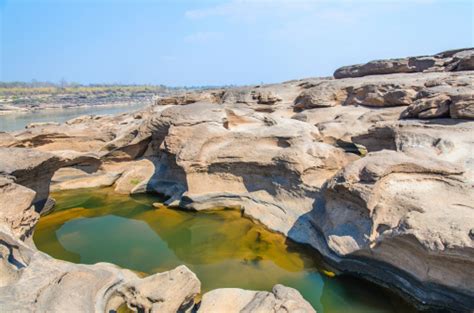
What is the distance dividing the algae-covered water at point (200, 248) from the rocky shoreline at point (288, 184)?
0.32m

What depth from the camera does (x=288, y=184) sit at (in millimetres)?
8242

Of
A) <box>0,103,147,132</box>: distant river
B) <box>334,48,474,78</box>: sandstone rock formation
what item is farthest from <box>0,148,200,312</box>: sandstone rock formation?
<box>0,103,147,132</box>: distant river

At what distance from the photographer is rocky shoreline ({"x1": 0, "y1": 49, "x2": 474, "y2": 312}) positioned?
4598 mm

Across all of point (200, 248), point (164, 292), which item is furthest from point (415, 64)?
point (164, 292)

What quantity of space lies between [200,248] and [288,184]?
2.48 meters

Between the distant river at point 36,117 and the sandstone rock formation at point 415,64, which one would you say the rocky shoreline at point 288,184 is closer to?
the sandstone rock formation at point 415,64

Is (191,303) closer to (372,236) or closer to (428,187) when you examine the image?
(372,236)

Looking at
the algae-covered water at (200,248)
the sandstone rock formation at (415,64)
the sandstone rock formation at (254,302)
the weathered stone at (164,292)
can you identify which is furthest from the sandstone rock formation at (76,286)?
the sandstone rock formation at (415,64)

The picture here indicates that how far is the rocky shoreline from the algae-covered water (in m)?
0.32

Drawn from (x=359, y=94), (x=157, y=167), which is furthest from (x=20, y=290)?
(x=359, y=94)

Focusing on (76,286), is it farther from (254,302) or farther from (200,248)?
(200,248)

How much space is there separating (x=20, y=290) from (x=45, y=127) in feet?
30.4

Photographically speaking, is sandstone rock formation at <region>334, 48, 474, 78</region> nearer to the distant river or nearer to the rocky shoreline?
the rocky shoreline

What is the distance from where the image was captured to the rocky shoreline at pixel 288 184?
460cm
